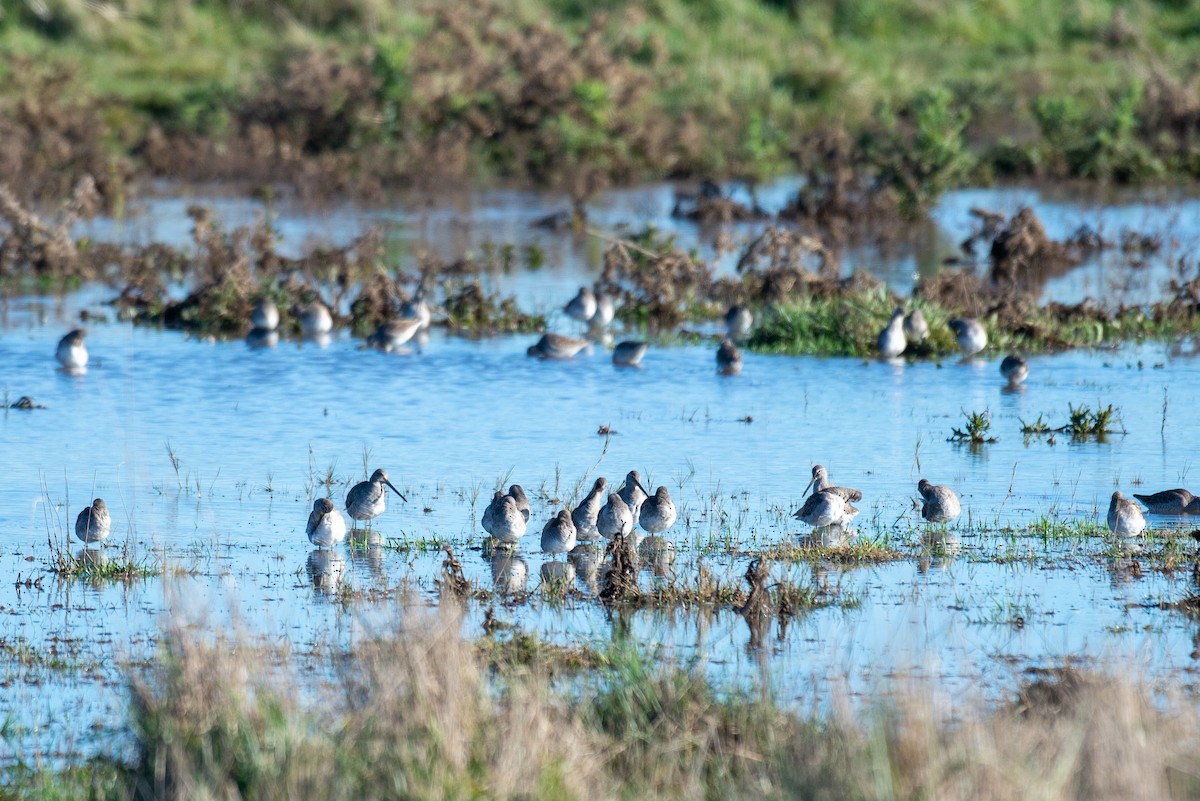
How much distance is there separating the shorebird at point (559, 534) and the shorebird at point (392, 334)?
25.5ft

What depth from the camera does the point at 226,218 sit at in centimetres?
2658

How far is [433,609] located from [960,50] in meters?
33.1

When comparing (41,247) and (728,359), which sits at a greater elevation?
(41,247)

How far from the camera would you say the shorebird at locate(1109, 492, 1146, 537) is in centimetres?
1029

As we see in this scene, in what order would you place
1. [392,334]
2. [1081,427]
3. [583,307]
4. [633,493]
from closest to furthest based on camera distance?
[633,493], [1081,427], [392,334], [583,307]

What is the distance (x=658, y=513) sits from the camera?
1063cm

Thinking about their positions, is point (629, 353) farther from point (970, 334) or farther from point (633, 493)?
point (633, 493)

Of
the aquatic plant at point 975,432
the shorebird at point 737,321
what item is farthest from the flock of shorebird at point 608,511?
the shorebird at point 737,321

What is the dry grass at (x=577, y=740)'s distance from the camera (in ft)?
19.1

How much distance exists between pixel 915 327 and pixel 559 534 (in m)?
7.79

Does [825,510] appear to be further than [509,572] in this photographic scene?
Yes

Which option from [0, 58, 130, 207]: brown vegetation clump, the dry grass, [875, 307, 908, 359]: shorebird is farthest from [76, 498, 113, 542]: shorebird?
[0, 58, 130, 207]: brown vegetation clump

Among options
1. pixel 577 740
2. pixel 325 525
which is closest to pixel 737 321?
pixel 325 525

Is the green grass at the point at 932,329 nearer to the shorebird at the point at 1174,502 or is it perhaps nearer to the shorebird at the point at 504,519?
the shorebird at the point at 1174,502
